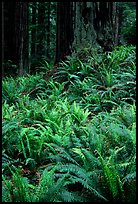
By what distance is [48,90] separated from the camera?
20.5 feet

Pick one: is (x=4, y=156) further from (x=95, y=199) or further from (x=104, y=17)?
(x=104, y=17)

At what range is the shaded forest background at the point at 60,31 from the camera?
23.9 feet

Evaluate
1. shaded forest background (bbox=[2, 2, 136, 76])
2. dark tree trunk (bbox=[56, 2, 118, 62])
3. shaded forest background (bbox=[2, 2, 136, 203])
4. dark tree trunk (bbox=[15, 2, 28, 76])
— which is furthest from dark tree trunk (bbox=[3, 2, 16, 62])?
dark tree trunk (bbox=[56, 2, 118, 62])

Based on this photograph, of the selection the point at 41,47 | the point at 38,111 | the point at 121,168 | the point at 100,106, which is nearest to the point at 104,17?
the point at 100,106

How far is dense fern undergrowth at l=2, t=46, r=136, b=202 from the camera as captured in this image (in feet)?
8.83

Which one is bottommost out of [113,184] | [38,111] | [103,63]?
[113,184]

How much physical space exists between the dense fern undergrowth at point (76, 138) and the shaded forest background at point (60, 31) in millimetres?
538

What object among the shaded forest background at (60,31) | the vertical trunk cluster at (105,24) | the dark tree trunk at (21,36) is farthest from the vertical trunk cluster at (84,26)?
the dark tree trunk at (21,36)

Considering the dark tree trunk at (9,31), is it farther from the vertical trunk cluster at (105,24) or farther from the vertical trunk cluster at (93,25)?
the vertical trunk cluster at (105,24)

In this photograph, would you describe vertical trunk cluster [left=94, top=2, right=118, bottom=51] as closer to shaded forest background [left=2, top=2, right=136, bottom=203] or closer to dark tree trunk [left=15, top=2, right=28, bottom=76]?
shaded forest background [left=2, top=2, right=136, bottom=203]

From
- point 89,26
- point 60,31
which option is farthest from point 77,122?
point 60,31

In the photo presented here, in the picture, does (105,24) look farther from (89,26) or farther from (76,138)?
(76,138)

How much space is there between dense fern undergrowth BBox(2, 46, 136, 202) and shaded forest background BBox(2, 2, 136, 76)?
21.2 inches

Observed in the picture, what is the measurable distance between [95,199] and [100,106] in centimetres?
259
